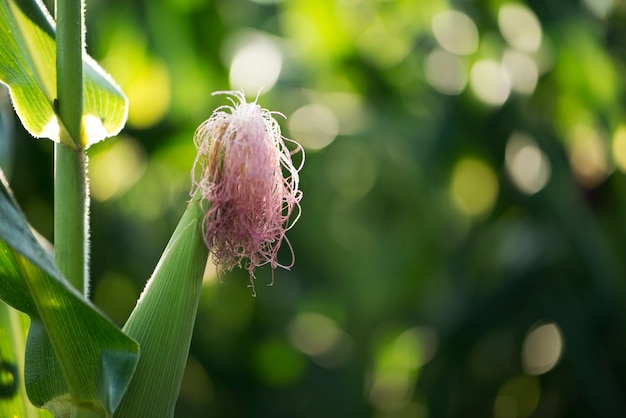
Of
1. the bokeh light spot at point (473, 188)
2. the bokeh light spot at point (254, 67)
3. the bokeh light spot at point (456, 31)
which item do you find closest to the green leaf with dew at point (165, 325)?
the bokeh light spot at point (254, 67)

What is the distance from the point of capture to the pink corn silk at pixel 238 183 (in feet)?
2.38

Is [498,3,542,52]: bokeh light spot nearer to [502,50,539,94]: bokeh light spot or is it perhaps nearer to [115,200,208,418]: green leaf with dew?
[502,50,539,94]: bokeh light spot

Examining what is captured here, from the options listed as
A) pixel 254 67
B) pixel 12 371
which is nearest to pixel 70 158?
pixel 12 371

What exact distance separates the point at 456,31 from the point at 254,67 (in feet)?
2.81

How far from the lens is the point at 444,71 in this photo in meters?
2.78

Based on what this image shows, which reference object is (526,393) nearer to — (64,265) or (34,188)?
(34,188)

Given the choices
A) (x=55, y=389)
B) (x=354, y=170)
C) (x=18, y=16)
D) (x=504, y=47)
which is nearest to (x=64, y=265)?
(x=55, y=389)

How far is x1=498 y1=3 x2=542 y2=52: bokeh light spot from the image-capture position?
253 centimetres

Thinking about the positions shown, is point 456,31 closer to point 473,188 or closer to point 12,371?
point 473,188

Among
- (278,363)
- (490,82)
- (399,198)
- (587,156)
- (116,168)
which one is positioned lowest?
(278,363)

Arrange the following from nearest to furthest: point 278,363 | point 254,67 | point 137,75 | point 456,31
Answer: point 254,67
point 137,75
point 456,31
point 278,363

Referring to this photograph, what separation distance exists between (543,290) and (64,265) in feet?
7.01

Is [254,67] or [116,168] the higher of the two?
[254,67]

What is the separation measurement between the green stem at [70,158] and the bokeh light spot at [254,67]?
5.19 ft
